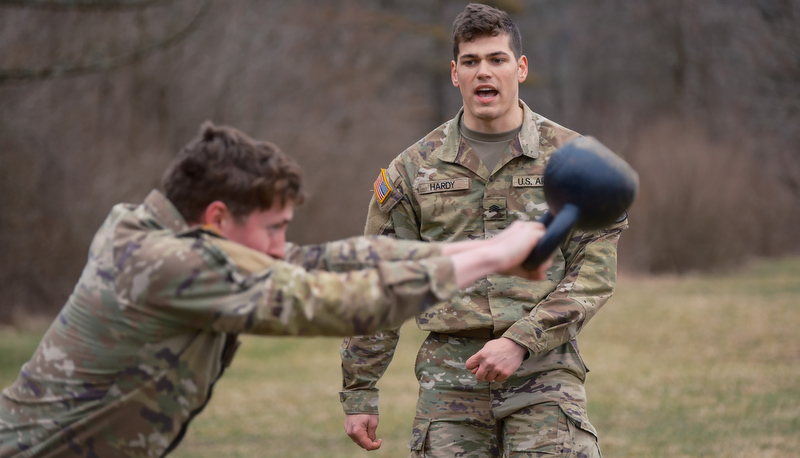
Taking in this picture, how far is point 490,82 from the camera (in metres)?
4.68

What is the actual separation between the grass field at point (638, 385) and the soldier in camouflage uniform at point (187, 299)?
20.1 feet

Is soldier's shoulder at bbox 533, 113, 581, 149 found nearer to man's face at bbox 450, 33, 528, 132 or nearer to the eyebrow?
man's face at bbox 450, 33, 528, 132

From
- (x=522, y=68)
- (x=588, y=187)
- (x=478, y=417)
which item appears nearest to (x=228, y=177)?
(x=588, y=187)

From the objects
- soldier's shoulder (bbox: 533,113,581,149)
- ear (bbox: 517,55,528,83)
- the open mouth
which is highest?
ear (bbox: 517,55,528,83)

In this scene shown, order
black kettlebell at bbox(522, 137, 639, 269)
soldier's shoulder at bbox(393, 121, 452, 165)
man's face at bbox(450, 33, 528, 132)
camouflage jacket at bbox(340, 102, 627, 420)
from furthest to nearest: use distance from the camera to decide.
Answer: soldier's shoulder at bbox(393, 121, 452, 165) < man's face at bbox(450, 33, 528, 132) < camouflage jacket at bbox(340, 102, 627, 420) < black kettlebell at bbox(522, 137, 639, 269)

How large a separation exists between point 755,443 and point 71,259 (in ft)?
52.3

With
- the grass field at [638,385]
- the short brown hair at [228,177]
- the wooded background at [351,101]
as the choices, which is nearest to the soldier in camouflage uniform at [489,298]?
the short brown hair at [228,177]

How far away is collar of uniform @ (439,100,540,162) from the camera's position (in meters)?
4.61

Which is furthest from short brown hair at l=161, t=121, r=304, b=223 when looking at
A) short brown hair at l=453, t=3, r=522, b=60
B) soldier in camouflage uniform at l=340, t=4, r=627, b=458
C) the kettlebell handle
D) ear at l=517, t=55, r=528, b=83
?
ear at l=517, t=55, r=528, b=83

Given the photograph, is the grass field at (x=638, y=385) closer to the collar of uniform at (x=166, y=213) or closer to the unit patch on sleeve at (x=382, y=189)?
the unit patch on sleeve at (x=382, y=189)

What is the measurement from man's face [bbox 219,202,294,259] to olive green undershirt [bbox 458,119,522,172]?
5.47ft

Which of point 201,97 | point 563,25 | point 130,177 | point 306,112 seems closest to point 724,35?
point 563,25

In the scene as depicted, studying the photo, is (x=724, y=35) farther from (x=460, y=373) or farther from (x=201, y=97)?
(x=460, y=373)

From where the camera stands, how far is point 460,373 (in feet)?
14.9
